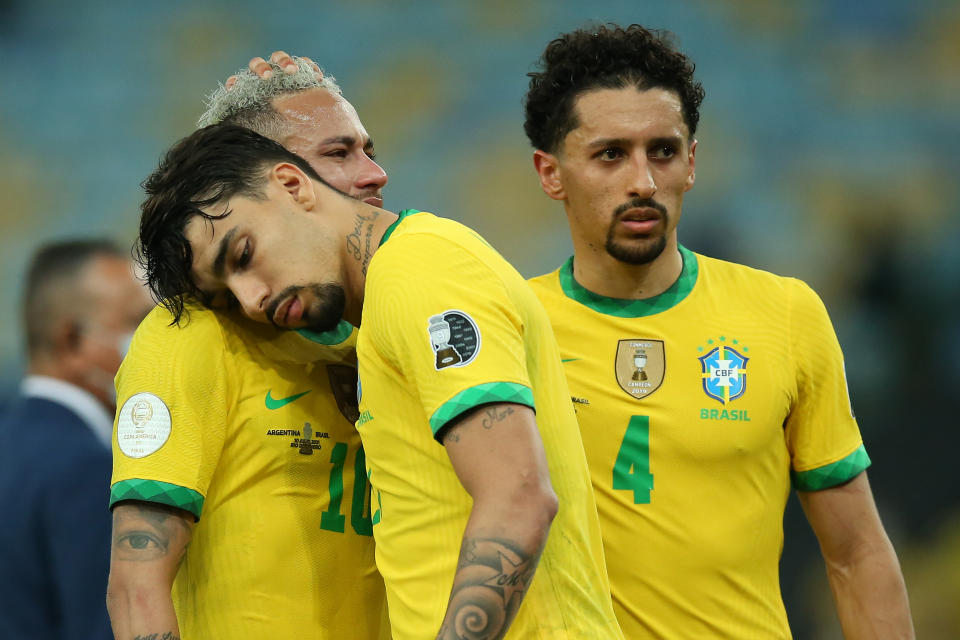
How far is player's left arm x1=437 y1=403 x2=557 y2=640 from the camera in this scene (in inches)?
66.6

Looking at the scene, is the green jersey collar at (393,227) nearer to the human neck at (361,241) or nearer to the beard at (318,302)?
the human neck at (361,241)

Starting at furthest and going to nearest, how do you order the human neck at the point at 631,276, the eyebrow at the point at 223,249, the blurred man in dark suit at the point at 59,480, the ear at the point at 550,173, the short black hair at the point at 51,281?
the short black hair at the point at 51,281 < the blurred man in dark suit at the point at 59,480 < the ear at the point at 550,173 < the human neck at the point at 631,276 < the eyebrow at the point at 223,249

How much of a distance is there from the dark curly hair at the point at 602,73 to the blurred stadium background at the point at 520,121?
143 inches

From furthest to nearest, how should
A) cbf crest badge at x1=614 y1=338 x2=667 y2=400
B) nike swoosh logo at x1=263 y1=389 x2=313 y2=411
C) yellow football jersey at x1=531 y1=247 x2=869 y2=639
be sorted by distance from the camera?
cbf crest badge at x1=614 y1=338 x2=667 y2=400, yellow football jersey at x1=531 y1=247 x2=869 y2=639, nike swoosh logo at x1=263 y1=389 x2=313 y2=411

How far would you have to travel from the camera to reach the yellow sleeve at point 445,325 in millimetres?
1748

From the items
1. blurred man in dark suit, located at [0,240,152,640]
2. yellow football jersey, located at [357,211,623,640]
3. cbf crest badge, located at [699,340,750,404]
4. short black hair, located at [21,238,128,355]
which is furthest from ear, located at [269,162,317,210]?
short black hair, located at [21,238,128,355]

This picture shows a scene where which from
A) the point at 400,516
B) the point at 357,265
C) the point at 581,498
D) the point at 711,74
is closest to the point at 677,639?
the point at 581,498

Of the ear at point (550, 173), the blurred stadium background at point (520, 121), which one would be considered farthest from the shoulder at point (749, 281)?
the blurred stadium background at point (520, 121)

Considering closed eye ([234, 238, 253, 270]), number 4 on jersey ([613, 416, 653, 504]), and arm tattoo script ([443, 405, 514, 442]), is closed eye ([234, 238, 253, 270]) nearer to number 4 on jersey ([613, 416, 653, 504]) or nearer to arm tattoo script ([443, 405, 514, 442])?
arm tattoo script ([443, 405, 514, 442])

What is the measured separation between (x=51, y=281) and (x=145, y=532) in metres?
2.04

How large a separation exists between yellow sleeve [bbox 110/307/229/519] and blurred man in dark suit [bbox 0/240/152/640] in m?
1.11

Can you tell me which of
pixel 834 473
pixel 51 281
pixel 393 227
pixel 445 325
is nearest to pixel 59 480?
pixel 51 281

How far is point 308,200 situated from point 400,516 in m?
0.67

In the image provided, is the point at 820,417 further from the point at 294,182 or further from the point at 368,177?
the point at 294,182
